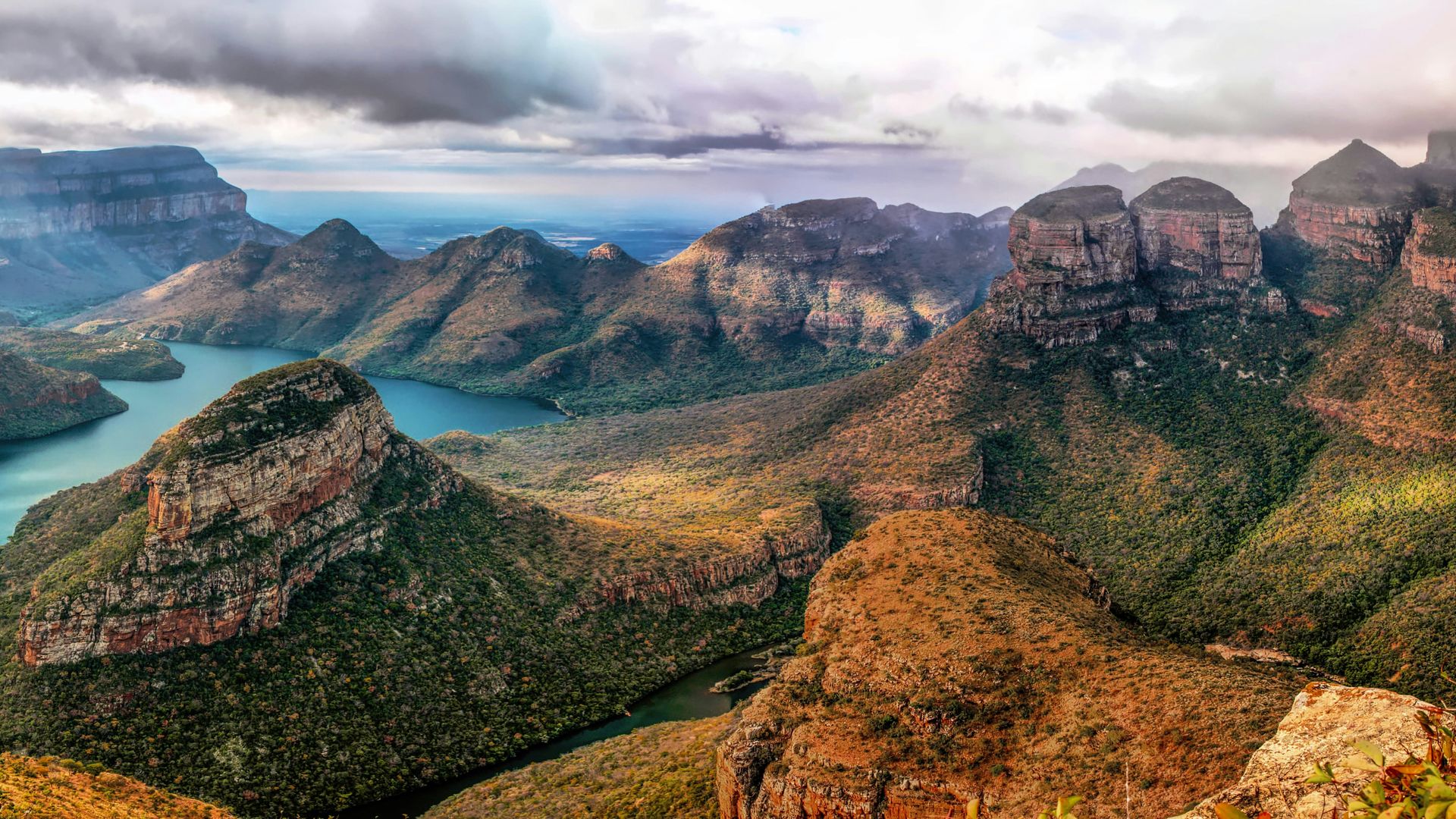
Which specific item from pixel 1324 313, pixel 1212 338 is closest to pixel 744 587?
pixel 1212 338

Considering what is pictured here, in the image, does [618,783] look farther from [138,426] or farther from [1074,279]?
[138,426]

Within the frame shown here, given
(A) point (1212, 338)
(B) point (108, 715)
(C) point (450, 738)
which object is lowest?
(C) point (450, 738)

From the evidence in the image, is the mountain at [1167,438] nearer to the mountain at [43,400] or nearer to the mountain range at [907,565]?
the mountain range at [907,565]

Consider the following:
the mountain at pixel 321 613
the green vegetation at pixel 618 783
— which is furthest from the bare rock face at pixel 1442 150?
the green vegetation at pixel 618 783

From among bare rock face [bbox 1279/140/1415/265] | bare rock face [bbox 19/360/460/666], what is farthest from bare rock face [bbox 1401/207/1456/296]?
bare rock face [bbox 19/360/460/666]

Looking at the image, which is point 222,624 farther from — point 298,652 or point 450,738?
point 450,738

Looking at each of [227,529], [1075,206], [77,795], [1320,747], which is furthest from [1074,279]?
[77,795]
